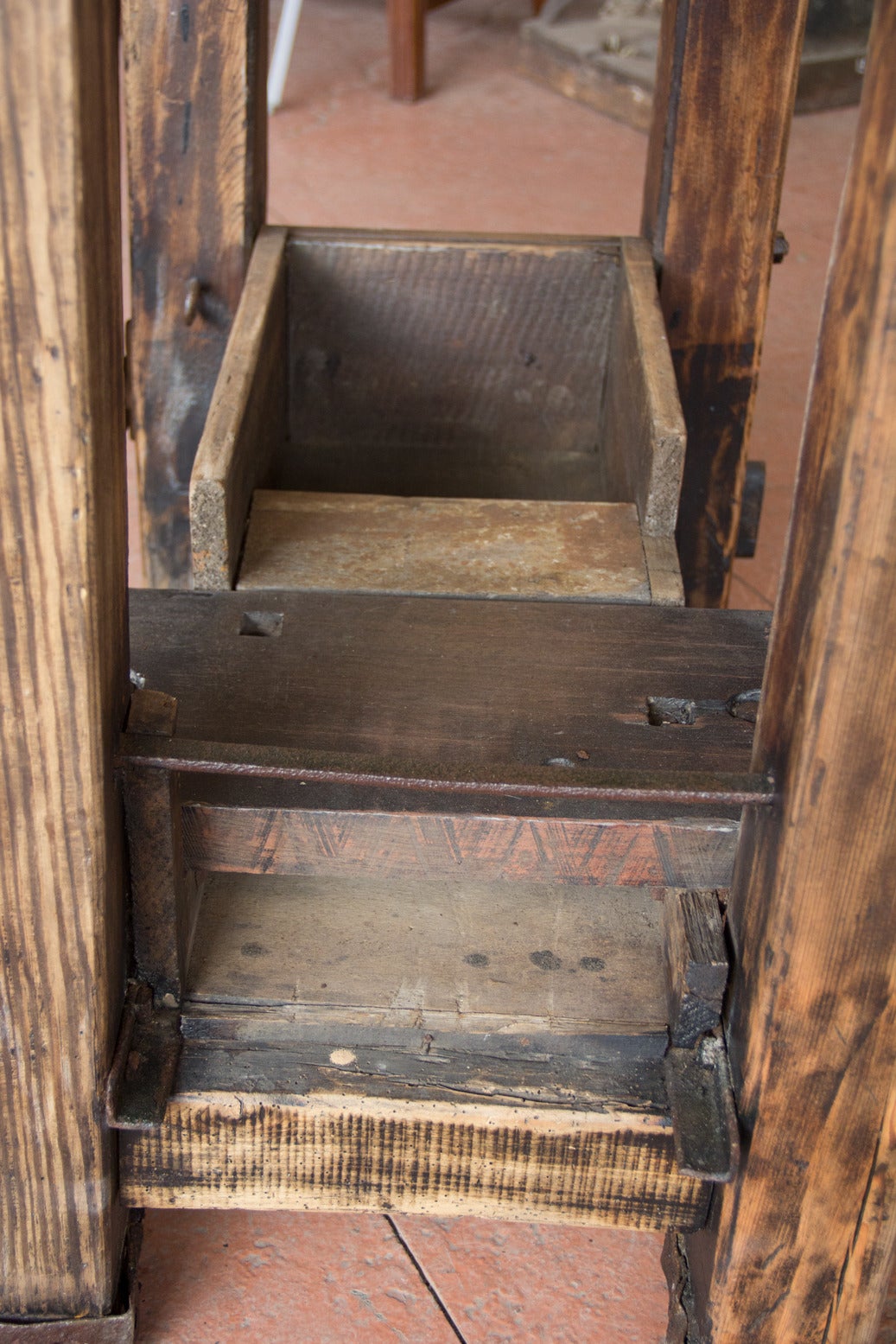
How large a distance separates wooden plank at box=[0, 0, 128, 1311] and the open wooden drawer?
484mm

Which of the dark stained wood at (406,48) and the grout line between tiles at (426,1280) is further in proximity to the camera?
the dark stained wood at (406,48)

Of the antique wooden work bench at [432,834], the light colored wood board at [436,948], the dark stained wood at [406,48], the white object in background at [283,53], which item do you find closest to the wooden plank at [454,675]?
the antique wooden work bench at [432,834]

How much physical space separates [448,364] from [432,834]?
1.19 meters

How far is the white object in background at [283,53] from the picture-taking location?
4793mm

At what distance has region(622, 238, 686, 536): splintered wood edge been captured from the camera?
5.02 feet

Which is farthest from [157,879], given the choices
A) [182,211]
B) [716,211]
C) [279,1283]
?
[716,211]

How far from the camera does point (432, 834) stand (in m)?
1.11

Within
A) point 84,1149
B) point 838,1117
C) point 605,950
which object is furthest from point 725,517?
point 84,1149

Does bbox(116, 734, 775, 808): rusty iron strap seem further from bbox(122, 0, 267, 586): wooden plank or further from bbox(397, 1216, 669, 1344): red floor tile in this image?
bbox(122, 0, 267, 586): wooden plank

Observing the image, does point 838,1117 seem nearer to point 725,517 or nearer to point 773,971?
point 773,971

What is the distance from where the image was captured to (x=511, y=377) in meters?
2.15

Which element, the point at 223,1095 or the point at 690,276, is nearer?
the point at 223,1095

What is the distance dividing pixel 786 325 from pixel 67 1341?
3178mm

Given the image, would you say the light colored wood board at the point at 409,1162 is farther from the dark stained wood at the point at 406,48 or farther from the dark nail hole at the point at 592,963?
the dark stained wood at the point at 406,48
